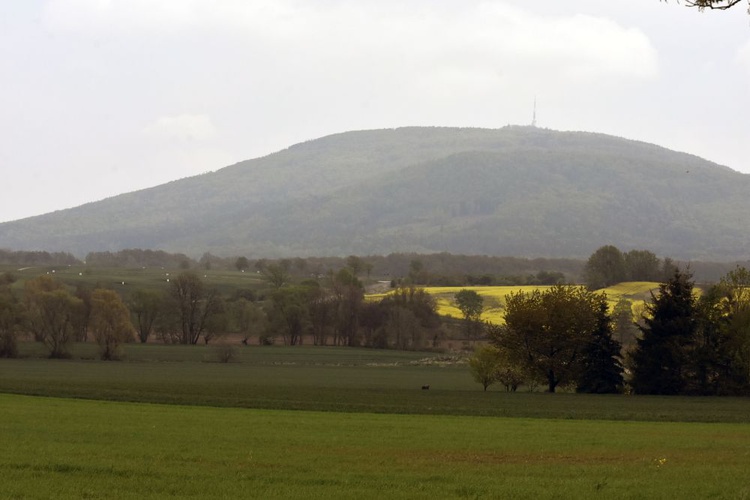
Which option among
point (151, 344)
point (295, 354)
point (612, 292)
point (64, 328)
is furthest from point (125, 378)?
point (612, 292)

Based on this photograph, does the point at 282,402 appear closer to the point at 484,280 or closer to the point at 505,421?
the point at 505,421

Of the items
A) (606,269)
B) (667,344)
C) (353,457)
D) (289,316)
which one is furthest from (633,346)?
(606,269)

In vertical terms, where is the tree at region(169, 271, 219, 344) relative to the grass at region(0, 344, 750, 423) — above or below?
above

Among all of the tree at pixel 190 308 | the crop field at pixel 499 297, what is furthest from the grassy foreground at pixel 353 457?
the crop field at pixel 499 297

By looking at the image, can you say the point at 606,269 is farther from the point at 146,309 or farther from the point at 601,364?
the point at 601,364

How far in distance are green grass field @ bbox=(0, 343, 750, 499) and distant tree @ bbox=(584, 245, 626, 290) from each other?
96199 mm

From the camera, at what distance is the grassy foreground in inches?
800

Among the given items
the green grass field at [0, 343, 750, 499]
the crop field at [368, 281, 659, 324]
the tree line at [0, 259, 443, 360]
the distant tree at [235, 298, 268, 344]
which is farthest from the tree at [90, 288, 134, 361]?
the crop field at [368, 281, 659, 324]

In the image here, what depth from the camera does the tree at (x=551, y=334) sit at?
2469 inches

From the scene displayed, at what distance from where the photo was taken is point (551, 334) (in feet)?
207

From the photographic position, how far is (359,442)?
97.7ft

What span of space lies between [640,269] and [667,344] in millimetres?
97471

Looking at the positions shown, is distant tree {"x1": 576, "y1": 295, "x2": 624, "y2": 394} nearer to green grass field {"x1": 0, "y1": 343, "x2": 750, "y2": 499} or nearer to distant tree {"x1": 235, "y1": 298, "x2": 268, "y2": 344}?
green grass field {"x1": 0, "y1": 343, "x2": 750, "y2": 499}

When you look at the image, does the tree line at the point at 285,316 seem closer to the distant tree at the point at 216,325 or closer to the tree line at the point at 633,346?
the distant tree at the point at 216,325
